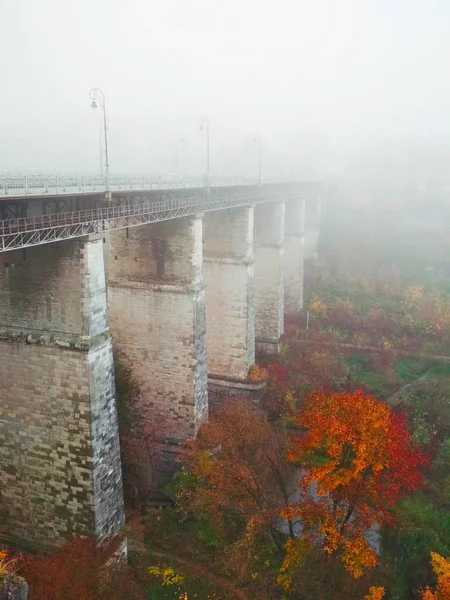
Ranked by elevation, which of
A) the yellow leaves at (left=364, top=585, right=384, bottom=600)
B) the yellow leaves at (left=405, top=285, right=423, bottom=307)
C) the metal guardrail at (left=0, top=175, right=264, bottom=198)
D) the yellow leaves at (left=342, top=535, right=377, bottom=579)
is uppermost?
the metal guardrail at (left=0, top=175, right=264, bottom=198)

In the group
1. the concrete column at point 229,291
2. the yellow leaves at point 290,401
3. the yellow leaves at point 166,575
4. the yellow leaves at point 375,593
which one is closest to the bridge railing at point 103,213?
the concrete column at point 229,291

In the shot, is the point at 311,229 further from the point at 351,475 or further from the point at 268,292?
the point at 351,475

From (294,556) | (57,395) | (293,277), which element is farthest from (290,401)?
(293,277)

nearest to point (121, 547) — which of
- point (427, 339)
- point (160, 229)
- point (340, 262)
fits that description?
point (160, 229)

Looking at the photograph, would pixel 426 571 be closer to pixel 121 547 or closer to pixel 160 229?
pixel 121 547

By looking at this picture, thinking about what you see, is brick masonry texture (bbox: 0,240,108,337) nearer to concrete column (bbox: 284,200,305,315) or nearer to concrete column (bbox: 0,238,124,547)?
concrete column (bbox: 0,238,124,547)

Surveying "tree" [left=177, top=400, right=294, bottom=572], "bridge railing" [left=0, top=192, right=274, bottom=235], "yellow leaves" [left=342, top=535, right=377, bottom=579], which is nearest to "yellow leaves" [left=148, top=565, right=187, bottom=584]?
"tree" [left=177, top=400, right=294, bottom=572]
